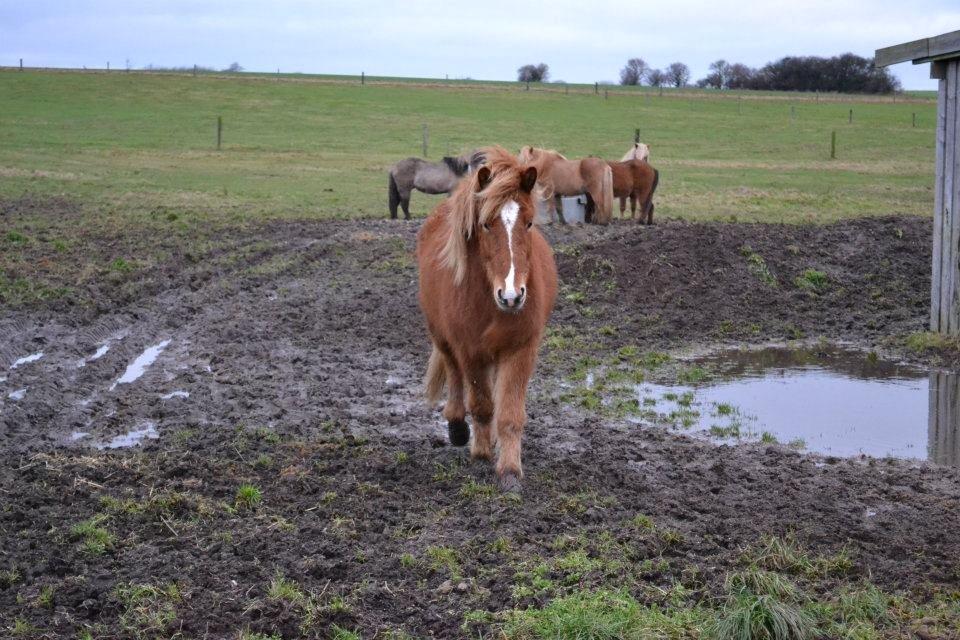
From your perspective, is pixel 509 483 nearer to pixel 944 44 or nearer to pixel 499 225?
pixel 499 225

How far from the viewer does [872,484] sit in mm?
6094

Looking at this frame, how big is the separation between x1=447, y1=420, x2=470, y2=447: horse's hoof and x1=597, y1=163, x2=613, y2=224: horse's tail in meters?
12.1

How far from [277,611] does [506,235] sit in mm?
2611

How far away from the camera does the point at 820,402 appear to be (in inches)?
336

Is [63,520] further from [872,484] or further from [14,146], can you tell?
[14,146]

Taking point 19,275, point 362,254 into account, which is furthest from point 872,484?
point 19,275

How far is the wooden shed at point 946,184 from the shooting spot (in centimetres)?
A: 1045

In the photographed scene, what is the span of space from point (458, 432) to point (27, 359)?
15.2 feet

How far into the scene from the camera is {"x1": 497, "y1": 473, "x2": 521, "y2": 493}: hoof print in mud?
19.5 ft

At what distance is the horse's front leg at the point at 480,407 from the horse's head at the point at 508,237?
620 mm

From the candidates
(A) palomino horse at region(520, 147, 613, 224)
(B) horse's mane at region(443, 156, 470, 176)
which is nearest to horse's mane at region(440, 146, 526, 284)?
(A) palomino horse at region(520, 147, 613, 224)

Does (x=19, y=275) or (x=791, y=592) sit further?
(x=19, y=275)

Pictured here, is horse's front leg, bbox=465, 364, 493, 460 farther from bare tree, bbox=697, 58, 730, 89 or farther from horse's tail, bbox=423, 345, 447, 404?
bare tree, bbox=697, 58, 730, 89

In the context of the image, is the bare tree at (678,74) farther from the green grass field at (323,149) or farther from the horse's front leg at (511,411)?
the horse's front leg at (511,411)
